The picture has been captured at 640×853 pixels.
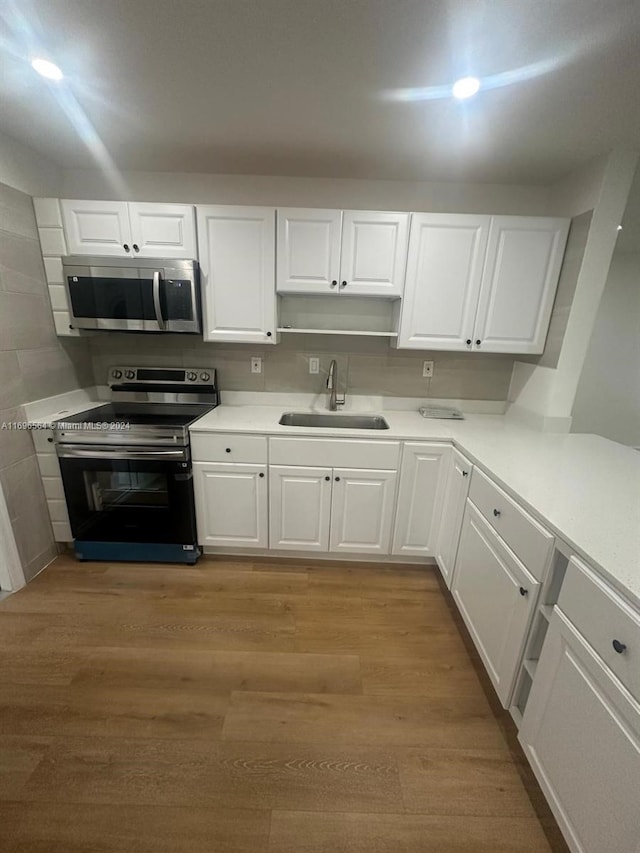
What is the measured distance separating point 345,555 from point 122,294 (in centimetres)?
213

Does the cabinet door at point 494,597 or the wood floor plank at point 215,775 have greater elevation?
the cabinet door at point 494,597

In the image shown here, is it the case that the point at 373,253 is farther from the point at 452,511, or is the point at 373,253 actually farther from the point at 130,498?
the point at 130,498

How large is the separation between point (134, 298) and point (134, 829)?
89.0 inches

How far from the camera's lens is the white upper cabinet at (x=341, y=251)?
188cm

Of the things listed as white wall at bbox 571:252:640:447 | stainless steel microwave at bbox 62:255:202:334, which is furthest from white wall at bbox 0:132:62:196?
white wall at bbox 571:252:640:447

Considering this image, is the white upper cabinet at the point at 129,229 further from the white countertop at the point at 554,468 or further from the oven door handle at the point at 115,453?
the oven door handle at the point at 115,453

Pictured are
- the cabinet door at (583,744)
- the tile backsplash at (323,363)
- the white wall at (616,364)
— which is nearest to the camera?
the cabinet door at (583,744)

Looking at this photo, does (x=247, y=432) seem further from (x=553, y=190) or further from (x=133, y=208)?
Result: (x=553, y=190)

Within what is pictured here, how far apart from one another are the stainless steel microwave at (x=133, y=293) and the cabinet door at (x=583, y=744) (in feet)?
7.18

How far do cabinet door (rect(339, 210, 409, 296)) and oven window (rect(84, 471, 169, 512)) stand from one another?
1659 mm

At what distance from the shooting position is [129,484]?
200 cm

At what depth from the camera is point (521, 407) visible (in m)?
2.23

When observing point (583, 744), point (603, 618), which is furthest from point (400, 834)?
point (603, 618)

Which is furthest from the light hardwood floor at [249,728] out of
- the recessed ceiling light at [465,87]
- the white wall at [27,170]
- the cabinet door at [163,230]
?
the recessed ceiling light at [465,87]
